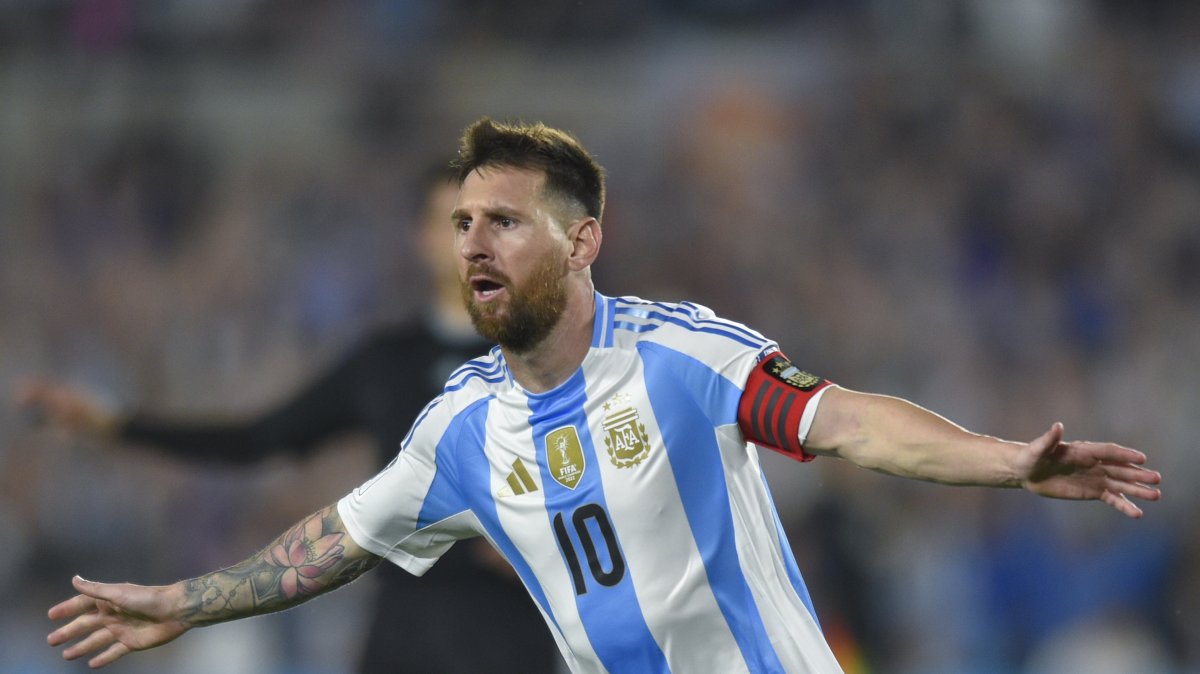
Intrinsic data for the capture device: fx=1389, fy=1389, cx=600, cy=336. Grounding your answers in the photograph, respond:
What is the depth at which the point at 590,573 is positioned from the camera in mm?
3045

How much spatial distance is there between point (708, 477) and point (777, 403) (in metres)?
0.25

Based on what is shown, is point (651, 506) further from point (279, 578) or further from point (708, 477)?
point (279, 578)

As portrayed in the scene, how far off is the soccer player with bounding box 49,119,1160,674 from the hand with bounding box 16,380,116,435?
1.35 metres

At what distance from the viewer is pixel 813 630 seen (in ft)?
9.80

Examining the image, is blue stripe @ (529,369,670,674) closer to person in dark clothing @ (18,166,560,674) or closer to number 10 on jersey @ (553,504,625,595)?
number 10 on jersey @ (553,504,625,595)

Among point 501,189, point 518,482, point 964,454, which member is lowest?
point 964,454

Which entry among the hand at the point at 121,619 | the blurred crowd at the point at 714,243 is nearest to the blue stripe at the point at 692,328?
the hand at the point at 121,619

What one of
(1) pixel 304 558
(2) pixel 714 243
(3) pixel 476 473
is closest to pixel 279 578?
(1) pixel 304 558

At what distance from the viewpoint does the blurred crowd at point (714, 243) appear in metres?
8.10

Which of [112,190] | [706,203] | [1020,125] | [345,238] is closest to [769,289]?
[706,203]

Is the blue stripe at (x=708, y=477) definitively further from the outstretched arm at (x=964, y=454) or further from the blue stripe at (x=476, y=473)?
the blue stripe at (x=476, y=473)

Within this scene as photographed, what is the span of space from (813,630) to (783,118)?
7.80 meters

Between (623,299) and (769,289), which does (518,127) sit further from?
(769,289)

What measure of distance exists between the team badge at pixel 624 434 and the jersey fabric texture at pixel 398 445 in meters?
1.34
